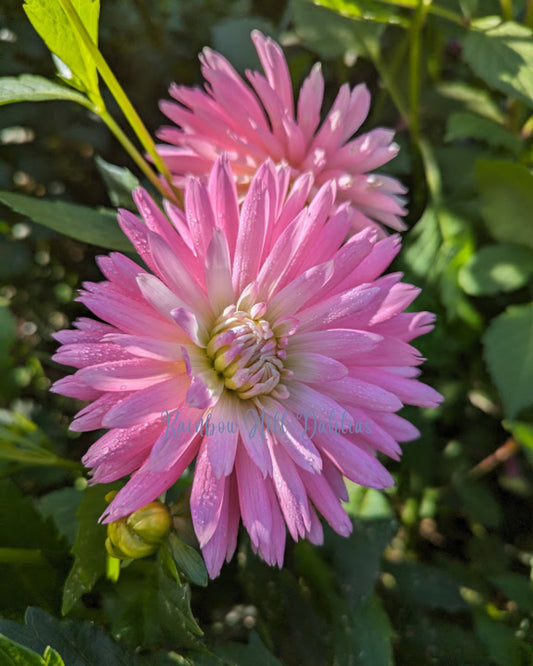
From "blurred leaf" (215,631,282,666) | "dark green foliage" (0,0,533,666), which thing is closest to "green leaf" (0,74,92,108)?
"dark green foliage" (0,0,533,666)

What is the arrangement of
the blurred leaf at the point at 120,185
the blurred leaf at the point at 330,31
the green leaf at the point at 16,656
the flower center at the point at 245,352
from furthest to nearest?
the blurred leaf at the point at 330,31 → the blurred leaf at the point at 120,185 → the flower center at the point at 245,352 → the green leaf at the point at 16,656

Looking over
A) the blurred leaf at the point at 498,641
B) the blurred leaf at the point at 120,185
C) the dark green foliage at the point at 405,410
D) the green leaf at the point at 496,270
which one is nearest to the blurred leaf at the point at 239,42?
the dark green foliage at the point at 405,410

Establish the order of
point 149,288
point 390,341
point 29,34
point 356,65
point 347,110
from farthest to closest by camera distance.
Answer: point 356,65 < point 29,34 < point 347,110 < point 390,341 < point 149,288

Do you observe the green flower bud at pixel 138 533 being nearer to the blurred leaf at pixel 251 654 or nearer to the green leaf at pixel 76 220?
the blurred leaf at pixel 251 654

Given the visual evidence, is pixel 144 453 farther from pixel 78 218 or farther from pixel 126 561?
pixel 78 218

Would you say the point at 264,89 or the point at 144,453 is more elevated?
the point at 264,89

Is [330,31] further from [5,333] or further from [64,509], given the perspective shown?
[64,509]

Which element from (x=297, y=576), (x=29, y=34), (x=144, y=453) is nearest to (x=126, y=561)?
(x=144, y=453)
